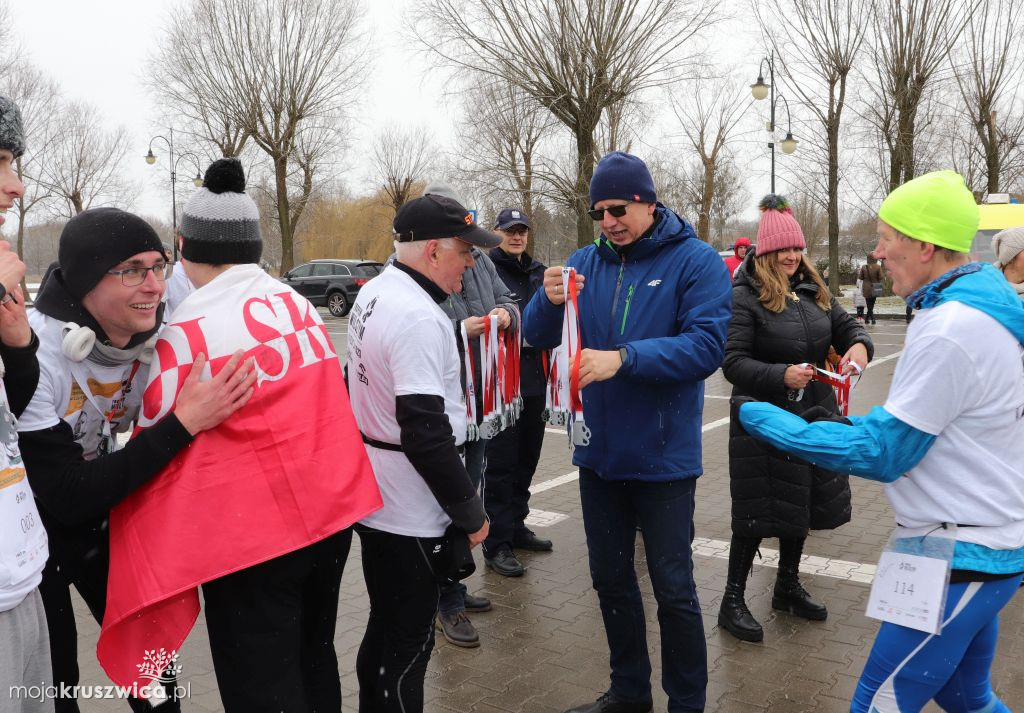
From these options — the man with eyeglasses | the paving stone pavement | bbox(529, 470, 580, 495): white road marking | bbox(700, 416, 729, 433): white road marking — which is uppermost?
the man with eyeglasses

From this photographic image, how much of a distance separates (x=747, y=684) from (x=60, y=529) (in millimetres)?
2808

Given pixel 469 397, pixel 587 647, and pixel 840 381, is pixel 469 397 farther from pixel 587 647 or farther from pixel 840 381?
pixel 840 381

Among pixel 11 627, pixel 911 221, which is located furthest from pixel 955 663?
pixel 11 627

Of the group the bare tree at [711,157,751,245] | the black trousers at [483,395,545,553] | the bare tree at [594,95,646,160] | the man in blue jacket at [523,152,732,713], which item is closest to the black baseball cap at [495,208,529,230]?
the black trousers at [483,395,545,553]

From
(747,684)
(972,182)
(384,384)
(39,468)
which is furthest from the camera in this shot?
(972,182)

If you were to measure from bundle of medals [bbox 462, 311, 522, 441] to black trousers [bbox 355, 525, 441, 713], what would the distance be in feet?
4.23

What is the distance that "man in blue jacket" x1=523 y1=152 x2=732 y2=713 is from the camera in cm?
311

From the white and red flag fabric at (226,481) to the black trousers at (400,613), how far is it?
45 centimetres

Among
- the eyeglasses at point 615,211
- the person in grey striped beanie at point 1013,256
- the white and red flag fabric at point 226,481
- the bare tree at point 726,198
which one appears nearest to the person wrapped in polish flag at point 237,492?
the white and red flag fabric at point 226,481

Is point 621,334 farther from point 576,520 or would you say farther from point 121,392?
point 576,520

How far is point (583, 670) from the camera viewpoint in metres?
3.79

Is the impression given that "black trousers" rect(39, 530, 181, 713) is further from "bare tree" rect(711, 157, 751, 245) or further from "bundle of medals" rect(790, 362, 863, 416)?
"bare tree" rect(711, 157, 751, 245)

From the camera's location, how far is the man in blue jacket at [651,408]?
311 centimetres

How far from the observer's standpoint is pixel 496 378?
4.11 meters
